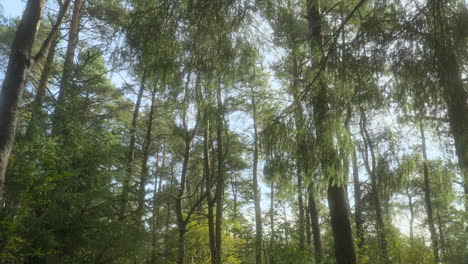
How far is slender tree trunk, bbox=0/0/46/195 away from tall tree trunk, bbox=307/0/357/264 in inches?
124

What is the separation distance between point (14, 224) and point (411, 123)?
4.87 m

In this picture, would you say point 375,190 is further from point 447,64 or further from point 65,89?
point 65,89

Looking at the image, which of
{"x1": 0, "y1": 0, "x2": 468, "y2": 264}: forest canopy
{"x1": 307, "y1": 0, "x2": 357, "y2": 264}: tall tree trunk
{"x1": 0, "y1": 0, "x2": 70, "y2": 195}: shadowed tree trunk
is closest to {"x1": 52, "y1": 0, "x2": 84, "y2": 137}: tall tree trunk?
{"x1": 0, "y1": 0, "x2": 468, "y2": 264}: forest canopy

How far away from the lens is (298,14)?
508 cm

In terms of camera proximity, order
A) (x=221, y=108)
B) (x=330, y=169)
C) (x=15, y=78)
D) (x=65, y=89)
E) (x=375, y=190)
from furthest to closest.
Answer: (x=375, y=190)
(x=65, y=89)
(x=221, y=108)
(x=330, y=169)
(x=15, y=78)

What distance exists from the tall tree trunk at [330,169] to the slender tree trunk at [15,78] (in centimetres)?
315

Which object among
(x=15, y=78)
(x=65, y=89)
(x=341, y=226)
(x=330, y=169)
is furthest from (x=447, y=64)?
(x=65, y=89)

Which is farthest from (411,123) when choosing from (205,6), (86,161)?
(86,161)

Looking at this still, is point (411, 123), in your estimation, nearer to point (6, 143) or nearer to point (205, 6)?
point (205, 6)

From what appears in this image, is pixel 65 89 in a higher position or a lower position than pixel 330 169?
higher

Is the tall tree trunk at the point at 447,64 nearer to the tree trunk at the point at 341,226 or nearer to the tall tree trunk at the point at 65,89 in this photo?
the tree trunk at the point at 341,226

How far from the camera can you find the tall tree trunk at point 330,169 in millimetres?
3793

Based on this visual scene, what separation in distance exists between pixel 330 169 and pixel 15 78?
3577 mm

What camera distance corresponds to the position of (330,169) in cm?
381
